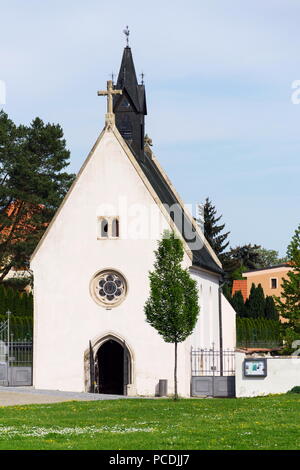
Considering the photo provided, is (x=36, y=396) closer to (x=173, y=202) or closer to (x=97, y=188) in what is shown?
(x=97, y=188)

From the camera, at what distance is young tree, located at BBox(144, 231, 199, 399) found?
31125mm

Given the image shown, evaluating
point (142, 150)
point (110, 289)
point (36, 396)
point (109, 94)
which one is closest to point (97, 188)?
point (109, 94)

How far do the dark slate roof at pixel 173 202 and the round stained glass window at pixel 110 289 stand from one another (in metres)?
4.23

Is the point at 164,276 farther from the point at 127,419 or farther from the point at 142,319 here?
the point at 127,419

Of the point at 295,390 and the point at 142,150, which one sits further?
the point at 142,150

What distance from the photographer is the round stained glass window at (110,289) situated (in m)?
38.2

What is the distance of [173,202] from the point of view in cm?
4703

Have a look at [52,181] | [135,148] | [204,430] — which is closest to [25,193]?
[52,181]

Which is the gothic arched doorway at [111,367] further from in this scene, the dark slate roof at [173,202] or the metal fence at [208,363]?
the dark slate roof at [173,202]

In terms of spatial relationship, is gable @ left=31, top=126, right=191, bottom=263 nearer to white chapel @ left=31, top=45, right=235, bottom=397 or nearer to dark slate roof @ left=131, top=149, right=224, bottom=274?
white chapel @ left=31, top=45, right=235, bottom=397

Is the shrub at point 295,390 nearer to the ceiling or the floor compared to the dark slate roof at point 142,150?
nearer to the floor

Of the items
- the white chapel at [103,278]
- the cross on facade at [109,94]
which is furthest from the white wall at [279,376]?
the cross on facade at [109,94]

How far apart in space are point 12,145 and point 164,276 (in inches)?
1579

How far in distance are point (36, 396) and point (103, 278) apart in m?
6.67
